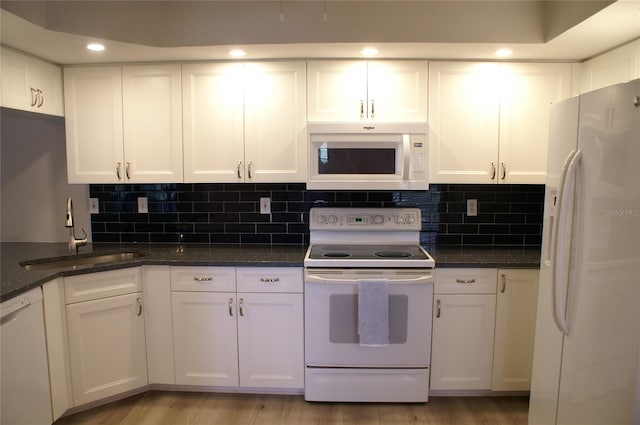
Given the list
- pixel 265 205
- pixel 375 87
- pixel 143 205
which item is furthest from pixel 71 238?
pixel 375 87

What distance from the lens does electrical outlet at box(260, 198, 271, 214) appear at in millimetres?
2811

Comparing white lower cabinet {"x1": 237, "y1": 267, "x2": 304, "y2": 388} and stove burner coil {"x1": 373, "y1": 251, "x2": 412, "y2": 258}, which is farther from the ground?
stove burner coil {"x1": 373, "y1": 251, "x2": 412, "y2": 258}

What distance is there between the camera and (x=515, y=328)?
2285 mm

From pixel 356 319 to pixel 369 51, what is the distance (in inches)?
62.5

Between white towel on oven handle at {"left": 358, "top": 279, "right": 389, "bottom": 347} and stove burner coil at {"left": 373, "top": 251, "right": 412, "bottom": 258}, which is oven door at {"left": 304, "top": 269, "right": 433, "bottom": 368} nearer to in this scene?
white towel on oven handle at {"left": 358, "top": 279, "right": 389, "bottom": 347}

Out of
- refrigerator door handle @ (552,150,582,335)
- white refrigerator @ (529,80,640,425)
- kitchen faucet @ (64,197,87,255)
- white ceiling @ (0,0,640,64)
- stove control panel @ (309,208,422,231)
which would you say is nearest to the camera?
white refrigerator @ (529,80,640,425)

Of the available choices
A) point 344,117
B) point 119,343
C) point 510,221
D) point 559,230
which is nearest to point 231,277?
point 119,343

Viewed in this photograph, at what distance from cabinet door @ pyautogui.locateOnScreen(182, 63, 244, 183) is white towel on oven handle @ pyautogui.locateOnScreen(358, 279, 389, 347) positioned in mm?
1082

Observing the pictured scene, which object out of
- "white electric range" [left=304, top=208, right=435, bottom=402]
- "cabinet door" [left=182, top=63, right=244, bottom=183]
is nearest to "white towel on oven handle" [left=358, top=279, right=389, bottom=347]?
"white electric range" [left=304, top=208, right=435, bottom=402]

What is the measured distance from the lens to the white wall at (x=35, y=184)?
9.09 feet

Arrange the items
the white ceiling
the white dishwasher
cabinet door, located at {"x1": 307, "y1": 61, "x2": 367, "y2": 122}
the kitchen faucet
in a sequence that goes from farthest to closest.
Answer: the kitchen faucet, cabinet door, located at {"x1": 307, "y1": 61, "x2": 367, "y2": 122}, the white ceiling, the white dishwasher

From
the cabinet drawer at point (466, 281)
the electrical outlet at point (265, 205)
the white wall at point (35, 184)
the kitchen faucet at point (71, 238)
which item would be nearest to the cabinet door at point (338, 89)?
the electrical outlet at point (265, 205)

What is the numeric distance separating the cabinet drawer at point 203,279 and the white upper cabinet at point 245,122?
0.60 m

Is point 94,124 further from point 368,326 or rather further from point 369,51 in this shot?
point 368,326
